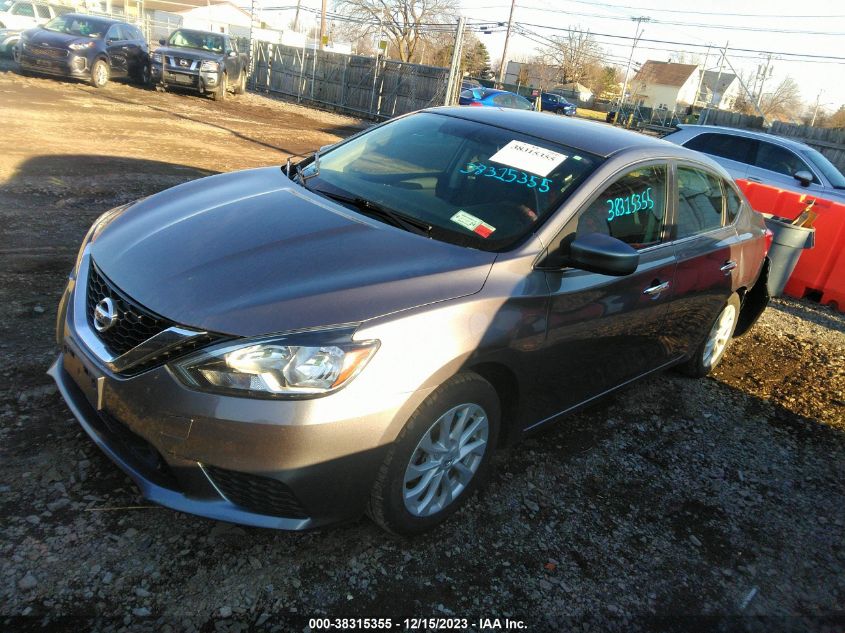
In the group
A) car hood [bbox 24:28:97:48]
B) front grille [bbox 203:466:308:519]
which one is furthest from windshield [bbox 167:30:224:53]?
front grille [bbox 203:466:308:519]

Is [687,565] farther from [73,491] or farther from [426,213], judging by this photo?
[73,491]

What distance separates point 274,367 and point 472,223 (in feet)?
4.20

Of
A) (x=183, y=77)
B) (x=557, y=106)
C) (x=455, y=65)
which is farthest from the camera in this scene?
(x=557, y=106)

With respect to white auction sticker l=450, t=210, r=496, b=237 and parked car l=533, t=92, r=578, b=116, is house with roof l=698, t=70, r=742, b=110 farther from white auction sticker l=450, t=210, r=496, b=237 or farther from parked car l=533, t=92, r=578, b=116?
white auction sticker l=450, t=210, r=496, b=237

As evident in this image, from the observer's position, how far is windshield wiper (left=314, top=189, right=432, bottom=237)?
10.2ft

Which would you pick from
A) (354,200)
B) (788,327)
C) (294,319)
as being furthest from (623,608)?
(788,327)

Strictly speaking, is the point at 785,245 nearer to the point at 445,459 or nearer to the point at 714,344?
the point at 714,344

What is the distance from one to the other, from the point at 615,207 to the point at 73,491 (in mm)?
2858

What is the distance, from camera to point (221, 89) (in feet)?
62.3

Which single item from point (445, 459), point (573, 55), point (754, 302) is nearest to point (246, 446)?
point (445, 459)

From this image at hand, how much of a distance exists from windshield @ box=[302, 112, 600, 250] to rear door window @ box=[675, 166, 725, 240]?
0.91m

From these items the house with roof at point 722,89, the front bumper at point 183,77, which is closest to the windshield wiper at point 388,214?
the front bumper at point 183,77

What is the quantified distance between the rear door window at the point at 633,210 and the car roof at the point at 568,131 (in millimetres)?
172

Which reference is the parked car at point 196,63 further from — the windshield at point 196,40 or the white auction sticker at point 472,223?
the white auction sticker at point 472,223
